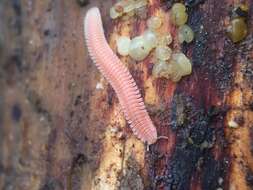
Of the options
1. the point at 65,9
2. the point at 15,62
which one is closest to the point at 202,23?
the point at 65,9

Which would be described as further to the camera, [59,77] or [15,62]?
[15,62]

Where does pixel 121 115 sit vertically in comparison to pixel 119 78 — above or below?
below

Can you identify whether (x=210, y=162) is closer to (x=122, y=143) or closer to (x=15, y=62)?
(x=122, y=143)
